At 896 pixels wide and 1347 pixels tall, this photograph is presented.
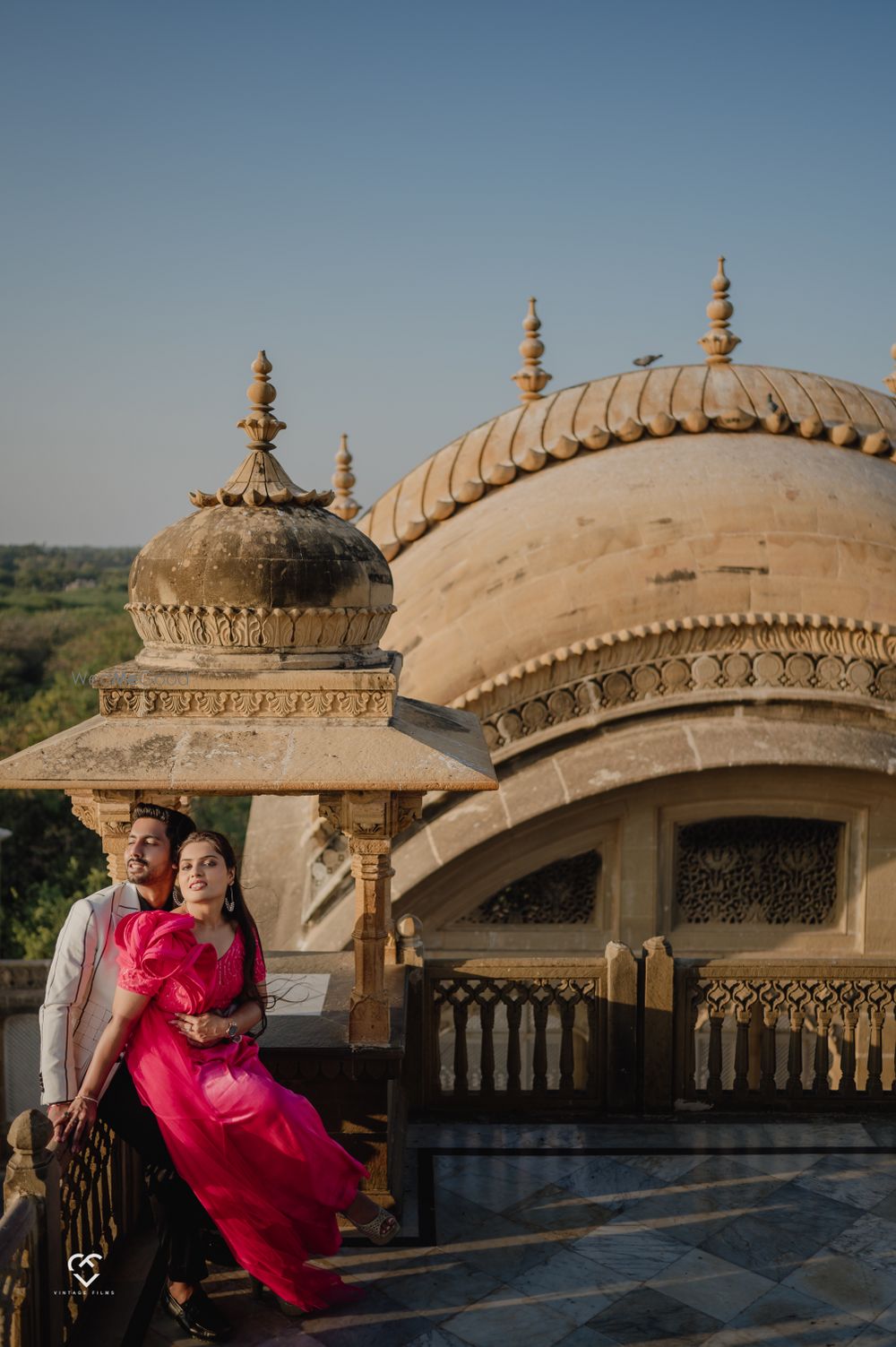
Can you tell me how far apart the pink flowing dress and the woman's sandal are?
0.20m

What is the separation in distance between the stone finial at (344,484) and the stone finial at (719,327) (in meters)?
Answer: 3.70

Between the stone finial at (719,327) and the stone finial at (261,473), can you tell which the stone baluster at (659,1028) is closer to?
the stone finial at (261,473)

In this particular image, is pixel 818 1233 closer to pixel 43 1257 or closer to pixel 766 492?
pixel 43 1257

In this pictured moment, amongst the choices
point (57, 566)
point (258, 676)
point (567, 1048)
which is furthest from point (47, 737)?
point (57, 566)

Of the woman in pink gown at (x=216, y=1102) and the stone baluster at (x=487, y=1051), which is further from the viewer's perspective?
the stone baluster at (x=487, y=1051)

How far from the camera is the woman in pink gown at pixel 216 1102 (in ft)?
11.9

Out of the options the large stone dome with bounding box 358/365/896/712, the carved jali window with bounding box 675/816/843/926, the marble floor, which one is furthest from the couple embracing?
the carved jali window with bounding box 675/816/843/926

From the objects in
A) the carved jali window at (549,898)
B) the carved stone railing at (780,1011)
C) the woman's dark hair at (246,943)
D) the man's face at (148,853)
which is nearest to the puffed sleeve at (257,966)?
the woman's dark hair at (246,943)

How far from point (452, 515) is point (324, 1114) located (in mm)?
5638

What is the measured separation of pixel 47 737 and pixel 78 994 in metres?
15.0

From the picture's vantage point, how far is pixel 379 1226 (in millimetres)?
A: 3953

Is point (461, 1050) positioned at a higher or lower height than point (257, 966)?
lower

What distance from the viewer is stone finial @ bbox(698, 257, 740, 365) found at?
948 centimetres

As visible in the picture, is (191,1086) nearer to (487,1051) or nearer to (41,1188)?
(41,1188)
